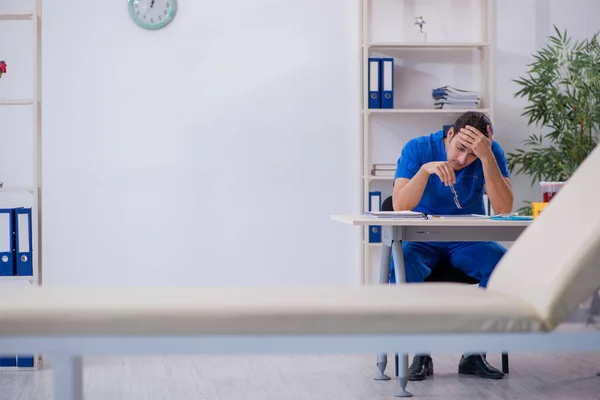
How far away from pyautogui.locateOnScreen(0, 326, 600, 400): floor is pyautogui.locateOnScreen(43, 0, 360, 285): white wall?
1.02 meters


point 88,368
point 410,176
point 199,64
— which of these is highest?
point 199,64

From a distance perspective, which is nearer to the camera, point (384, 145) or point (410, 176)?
point (410, 176)

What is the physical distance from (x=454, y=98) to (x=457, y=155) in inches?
57.7

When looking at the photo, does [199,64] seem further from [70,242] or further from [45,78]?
[70,242]

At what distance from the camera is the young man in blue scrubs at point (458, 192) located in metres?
3.37

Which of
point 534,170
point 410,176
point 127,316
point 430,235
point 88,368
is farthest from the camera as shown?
point 534,170

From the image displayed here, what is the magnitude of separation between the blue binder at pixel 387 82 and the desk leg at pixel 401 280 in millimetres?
1723

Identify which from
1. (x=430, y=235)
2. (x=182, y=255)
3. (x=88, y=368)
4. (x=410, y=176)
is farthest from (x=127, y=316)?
(x=182, y=255)

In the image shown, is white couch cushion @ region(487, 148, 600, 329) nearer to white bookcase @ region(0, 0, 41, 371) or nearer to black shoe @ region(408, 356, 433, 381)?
black shoe @ region(408, 356, 433, 381)

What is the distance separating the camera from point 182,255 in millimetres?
4953

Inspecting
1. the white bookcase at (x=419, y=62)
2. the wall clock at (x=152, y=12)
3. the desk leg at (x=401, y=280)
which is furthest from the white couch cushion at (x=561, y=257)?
the wall clock at (x=152, y=12)

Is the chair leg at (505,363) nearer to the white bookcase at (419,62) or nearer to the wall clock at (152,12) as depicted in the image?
the white bookcase at (419,62)

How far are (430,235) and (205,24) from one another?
2392 mm

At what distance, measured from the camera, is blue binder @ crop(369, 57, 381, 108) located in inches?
186
